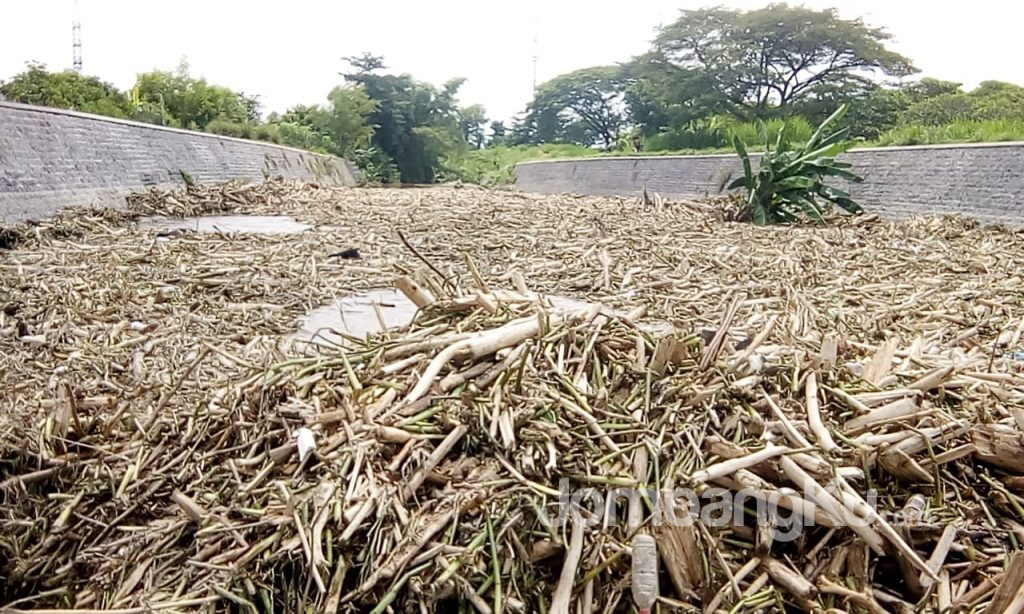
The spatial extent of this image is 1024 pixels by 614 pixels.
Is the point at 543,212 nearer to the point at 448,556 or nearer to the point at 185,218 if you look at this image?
the point at 185,218

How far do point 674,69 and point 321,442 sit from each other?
76.5 ft

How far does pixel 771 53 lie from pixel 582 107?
15.9 meters

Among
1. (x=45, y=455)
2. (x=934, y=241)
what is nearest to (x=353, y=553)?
(x=45, y=455)

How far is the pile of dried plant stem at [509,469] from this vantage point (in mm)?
1110

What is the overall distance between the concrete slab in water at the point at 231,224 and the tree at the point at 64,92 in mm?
4524

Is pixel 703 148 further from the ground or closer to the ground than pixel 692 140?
closer to the ground

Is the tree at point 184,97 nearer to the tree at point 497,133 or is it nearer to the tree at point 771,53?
the tree at point 771,53

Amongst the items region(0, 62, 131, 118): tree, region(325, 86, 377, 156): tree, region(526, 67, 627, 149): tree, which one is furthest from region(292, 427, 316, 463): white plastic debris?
region(526, 67, 627, 149): tree

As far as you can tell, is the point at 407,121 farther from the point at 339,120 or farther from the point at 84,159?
the point at 84,159

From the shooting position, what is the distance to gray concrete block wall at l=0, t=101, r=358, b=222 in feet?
17.8

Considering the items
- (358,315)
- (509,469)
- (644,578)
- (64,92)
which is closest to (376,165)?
(64,92)

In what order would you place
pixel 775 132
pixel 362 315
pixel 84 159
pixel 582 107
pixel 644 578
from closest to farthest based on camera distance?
pixel 644 578 < pixel 362 315 < pixel 84 159 < pixel 775 132 < pixel 582 107

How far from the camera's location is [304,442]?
1.32 m

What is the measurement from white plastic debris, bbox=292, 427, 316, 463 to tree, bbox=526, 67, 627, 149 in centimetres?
3500
